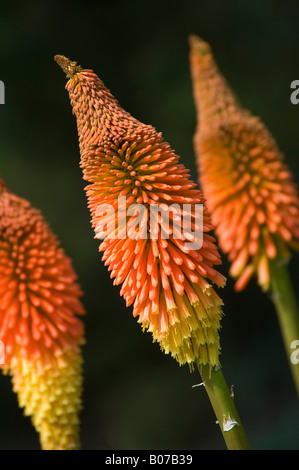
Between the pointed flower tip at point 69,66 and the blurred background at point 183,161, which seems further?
the blurred background at point 183,161

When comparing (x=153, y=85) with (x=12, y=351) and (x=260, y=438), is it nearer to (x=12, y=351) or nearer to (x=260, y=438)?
(x=260, y=438)

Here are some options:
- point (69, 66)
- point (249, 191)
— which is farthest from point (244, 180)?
point (69, 66)

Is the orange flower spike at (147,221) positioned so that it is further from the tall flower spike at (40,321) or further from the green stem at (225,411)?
the tall flower spike at (40,321)

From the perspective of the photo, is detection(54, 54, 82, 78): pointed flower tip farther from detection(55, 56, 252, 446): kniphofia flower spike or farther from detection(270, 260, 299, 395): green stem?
detection(270, 260, 299, 395): green stem

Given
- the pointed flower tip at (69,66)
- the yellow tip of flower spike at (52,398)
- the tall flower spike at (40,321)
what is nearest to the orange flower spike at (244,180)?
the pointed flower tip at (69,66)

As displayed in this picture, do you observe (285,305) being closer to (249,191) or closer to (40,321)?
(249,191)

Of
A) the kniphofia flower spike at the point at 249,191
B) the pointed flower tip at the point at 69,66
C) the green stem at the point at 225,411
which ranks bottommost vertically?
the green stem at the point at 225,411

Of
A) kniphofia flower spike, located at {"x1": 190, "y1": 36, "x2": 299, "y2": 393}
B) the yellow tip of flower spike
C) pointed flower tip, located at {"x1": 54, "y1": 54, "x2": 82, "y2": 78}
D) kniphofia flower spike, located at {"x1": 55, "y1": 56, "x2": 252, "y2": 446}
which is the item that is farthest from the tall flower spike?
kniphofia flower spike, located at {"x1": 190, "y1": 36, "x2": 299, "y2": 393}
